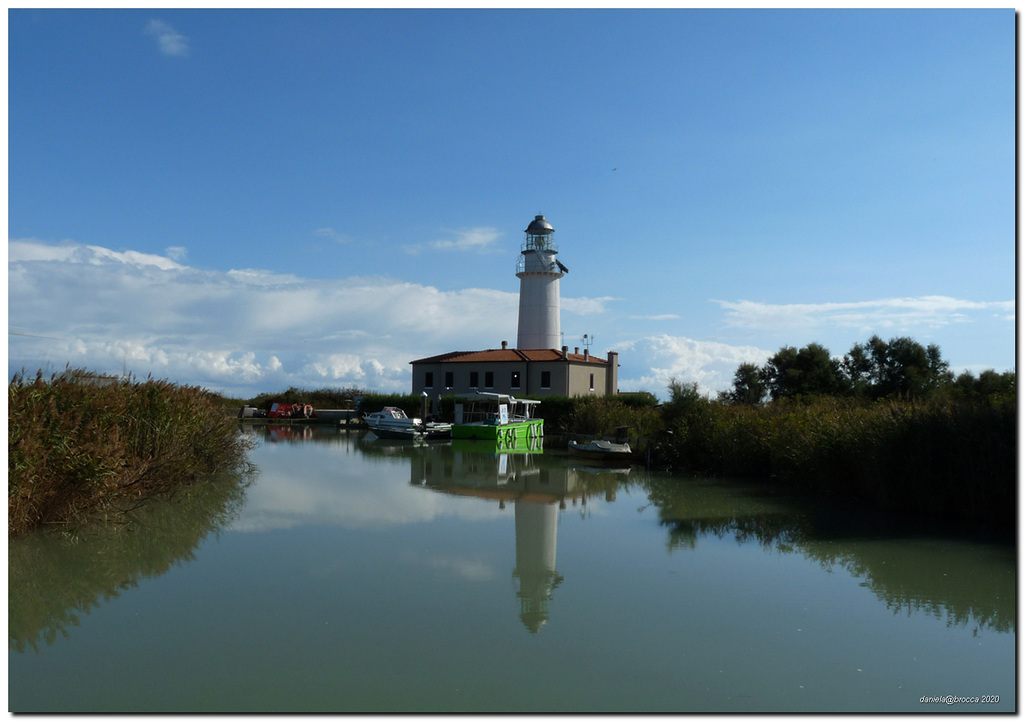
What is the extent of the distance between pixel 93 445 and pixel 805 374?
3684 cm

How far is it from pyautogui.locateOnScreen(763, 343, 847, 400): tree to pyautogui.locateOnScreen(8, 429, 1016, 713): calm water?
27.4m

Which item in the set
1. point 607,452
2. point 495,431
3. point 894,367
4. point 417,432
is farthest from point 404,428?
point 894,367

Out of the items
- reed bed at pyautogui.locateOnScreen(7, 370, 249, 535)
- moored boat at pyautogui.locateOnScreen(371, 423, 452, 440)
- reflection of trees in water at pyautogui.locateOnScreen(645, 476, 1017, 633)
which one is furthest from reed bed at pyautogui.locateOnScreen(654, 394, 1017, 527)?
moored boat at pyautogui.locateOnScreen(371, 423, 452, 440)

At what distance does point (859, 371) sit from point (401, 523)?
3405cm

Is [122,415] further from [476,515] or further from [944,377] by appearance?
[944,377]

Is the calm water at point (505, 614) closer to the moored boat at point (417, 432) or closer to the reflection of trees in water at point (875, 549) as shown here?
the reflection of trees in water at point (875, 549)

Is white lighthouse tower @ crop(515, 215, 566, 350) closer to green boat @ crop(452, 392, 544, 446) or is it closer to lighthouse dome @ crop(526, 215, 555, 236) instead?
lighthouse dome @ crop(526, 215, 555, 236)

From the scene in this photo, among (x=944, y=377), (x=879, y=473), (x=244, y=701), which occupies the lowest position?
(x=244, y=701)

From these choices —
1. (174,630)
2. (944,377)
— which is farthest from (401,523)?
(944,377)

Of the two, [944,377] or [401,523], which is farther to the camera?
[944,377]

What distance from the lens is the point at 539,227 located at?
49.6m

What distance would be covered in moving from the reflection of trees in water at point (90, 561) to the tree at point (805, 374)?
32646mm

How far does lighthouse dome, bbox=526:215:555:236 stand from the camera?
49.6 m

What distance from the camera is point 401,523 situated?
1359 centimetres
